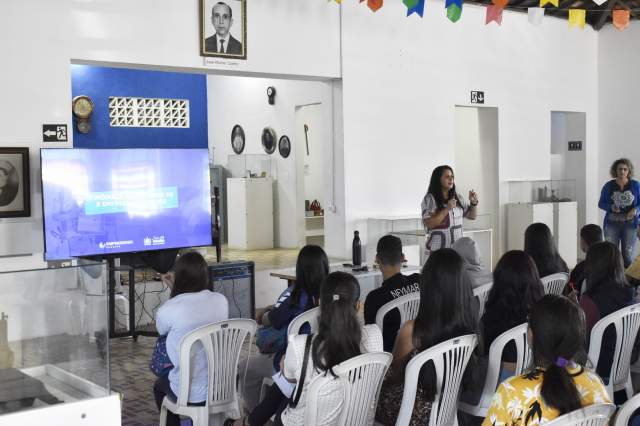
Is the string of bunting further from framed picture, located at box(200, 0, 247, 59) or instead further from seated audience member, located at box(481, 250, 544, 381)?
seated audience member, located at box(481, 250, 544, 381)

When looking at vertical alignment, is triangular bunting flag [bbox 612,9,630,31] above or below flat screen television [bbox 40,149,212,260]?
above

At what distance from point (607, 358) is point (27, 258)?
103 inches

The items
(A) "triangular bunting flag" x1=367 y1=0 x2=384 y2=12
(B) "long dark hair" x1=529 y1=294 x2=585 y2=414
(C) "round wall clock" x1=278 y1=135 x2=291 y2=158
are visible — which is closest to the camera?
(B) "long dark hair" x1=529 y1=294 x2=585 y2=414

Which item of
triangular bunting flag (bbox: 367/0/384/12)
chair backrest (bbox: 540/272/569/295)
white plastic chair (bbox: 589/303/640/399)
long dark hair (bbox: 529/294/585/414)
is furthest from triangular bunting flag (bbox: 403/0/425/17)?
long dark hair (bbox: 529/294/585/414)

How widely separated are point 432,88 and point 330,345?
21.1ft

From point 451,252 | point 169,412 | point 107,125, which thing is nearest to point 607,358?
point 451,252

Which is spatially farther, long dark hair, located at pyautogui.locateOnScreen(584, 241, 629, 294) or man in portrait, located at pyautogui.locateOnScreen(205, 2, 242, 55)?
man in portrait, located at pyautogui.locateOnScreen(205, 2, 242, 55)

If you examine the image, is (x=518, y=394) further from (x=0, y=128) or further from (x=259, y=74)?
(x=259, y=74)

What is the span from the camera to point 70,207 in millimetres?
5918

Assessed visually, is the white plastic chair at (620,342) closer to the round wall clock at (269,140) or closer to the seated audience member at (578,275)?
the seated audience member at (578,275)

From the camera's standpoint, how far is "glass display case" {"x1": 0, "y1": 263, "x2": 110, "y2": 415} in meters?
2.12

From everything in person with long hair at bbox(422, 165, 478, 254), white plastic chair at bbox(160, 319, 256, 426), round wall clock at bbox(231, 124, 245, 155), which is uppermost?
round wall clock at bbox(231, 124, 245, 155)

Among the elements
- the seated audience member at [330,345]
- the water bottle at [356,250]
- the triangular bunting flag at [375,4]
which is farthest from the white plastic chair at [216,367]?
the triangular bunting flag at [375,4]

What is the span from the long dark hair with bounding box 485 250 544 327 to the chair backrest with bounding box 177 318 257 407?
116 cm
